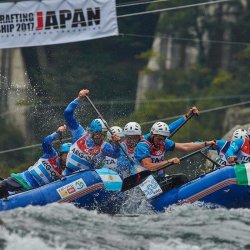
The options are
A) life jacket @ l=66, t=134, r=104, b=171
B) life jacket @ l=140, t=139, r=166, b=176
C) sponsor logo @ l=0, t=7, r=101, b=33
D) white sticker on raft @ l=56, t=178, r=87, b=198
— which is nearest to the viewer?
white sticker on raft @ l=56, t=178, r=87, b=198

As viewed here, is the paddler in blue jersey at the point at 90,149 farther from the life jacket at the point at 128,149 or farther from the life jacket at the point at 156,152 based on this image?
the life jacket at the point at 128,149

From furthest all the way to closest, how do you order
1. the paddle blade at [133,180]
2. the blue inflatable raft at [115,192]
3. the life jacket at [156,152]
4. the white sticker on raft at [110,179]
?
1. the life jacket at [156,152]
2. the paddle blade at [133,180]
3. the white sticker on raft at [110,179]
4. the blue inflatable raft at [115,192]

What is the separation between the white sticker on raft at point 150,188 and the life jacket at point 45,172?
157 centimetres

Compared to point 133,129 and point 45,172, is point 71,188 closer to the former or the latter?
point 45,172

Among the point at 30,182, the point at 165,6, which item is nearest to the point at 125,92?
the point at 165,6

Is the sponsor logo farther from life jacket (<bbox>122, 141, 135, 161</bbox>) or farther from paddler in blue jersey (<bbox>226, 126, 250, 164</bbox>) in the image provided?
paddler in blue jersey (<bbox>226, 126, 250, 164</bbox>)

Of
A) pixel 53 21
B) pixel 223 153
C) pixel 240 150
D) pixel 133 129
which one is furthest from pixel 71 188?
pixel 53 21

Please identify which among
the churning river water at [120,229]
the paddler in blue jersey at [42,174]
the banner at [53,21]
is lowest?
the churning river water at [120,229]

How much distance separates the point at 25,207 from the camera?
738 inches

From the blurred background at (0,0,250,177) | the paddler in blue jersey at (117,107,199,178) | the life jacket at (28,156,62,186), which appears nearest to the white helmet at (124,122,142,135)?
the paddler in blue jersey at (117,107,199,178)

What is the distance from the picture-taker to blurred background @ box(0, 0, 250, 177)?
A: 1113 inches

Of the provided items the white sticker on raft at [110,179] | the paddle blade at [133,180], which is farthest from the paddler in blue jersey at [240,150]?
the white sticker on raft at [110,179]

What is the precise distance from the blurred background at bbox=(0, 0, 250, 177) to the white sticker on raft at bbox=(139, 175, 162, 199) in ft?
18.3

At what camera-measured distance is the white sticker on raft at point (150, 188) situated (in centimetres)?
1983
